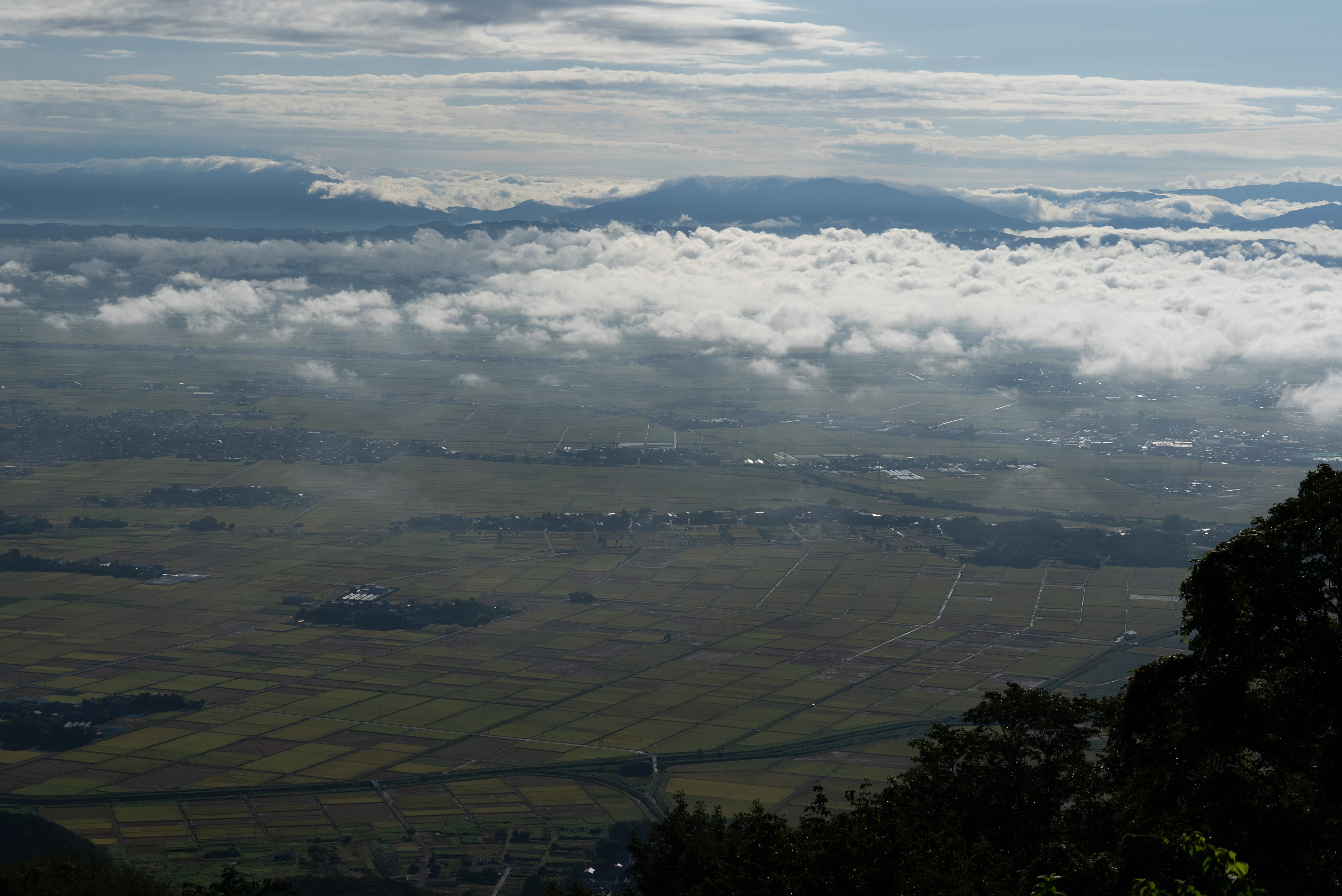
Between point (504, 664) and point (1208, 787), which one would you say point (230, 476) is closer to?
point (504, 664)

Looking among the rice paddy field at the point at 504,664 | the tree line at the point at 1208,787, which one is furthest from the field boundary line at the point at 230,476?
the tree line at the point at 1208,787

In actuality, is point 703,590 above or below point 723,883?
below

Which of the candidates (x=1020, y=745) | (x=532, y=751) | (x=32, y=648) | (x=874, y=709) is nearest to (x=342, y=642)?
(x=32, y=648)

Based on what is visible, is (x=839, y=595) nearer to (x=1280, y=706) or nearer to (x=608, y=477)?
(x=608, y=477)

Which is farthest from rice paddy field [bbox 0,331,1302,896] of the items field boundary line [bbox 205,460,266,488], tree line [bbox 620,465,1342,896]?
tree line [bbox 620,465,1342,896]

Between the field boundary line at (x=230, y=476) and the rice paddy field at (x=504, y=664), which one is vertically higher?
the field boundary line at (x=230, y=476)

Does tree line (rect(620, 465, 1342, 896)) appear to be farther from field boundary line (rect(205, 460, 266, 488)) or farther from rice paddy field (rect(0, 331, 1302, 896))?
field boundary line (rect(205, 460, 266, 488))

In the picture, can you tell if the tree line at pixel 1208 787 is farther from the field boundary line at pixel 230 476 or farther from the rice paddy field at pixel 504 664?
the field boundary line at pixel 230 476

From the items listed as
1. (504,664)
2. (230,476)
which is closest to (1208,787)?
(504,664)
